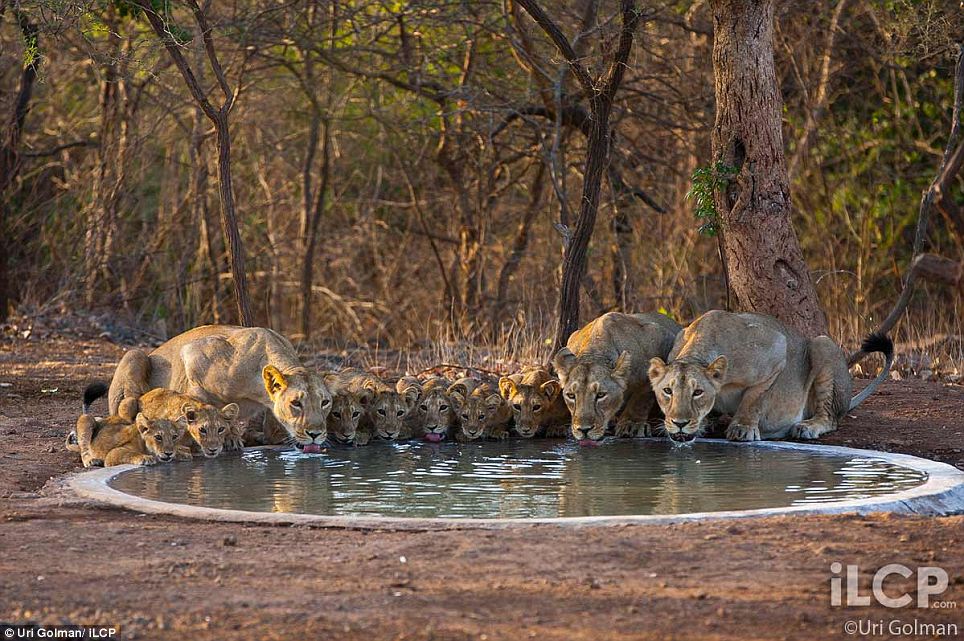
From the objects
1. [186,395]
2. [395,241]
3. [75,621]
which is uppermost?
[395,241]

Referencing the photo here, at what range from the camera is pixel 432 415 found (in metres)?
8.32

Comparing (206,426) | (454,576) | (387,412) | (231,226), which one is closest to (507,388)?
(387,412)

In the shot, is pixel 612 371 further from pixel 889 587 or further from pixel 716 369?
pixel 889 587

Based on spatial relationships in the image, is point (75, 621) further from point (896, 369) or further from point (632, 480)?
point (896, 369)

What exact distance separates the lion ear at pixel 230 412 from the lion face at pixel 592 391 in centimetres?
207

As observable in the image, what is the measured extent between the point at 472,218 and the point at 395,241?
3064 millimetres

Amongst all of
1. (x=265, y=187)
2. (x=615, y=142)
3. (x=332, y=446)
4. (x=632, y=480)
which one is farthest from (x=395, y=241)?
(x=632, y=480)

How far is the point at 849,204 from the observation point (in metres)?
18.3

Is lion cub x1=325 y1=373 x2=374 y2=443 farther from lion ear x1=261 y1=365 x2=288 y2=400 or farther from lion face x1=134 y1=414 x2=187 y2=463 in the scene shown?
lion face x1=134 y1=414 x2=187 y2=463

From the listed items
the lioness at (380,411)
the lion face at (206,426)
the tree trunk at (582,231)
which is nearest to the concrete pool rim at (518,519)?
the lion face at (206,426)

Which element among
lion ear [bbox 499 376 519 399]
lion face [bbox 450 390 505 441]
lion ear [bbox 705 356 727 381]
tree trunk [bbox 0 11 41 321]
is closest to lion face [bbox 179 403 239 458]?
lion face [bbox 450 390 505 441]

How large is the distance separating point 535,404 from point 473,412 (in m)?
0.46

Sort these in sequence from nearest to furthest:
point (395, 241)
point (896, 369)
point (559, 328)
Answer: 1. point (559, 328)
2. point (896, 369)
3. point (395, 241)

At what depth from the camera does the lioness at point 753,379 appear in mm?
7949
